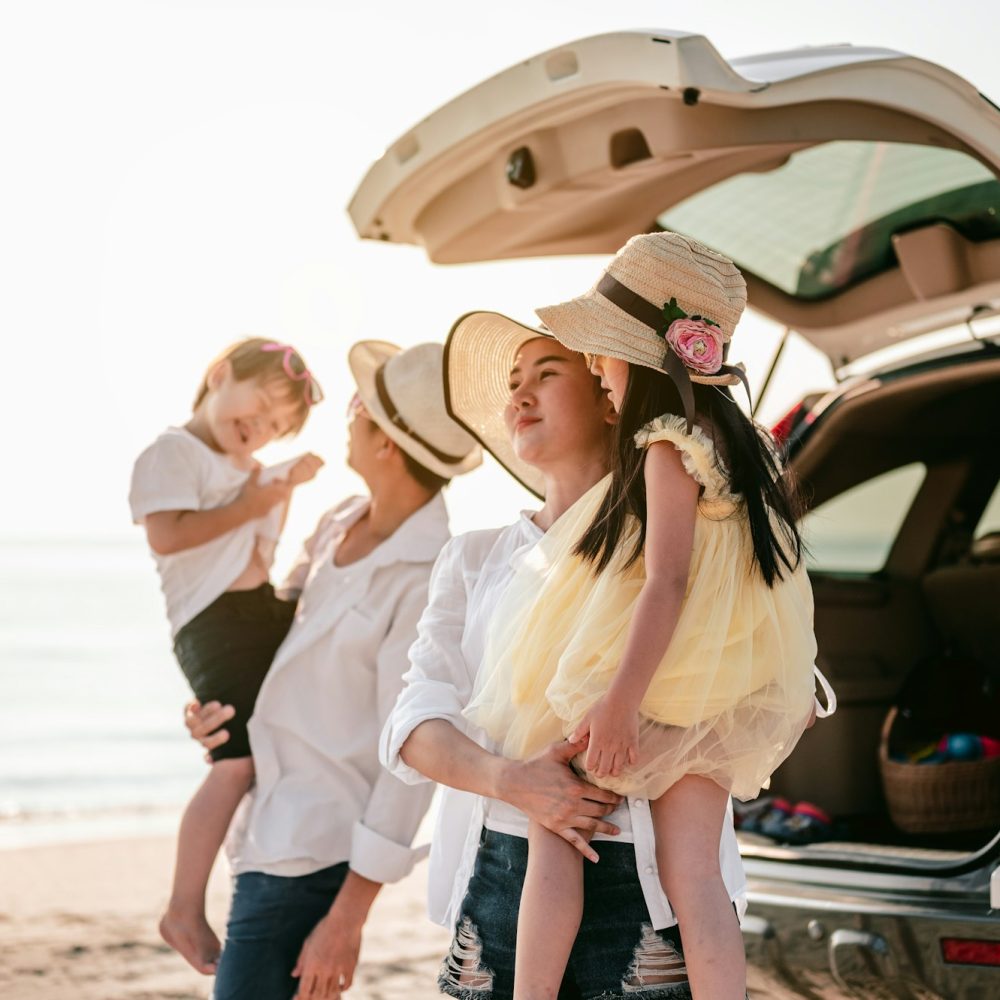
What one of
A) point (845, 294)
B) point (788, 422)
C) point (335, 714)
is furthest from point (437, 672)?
point (845, 294)

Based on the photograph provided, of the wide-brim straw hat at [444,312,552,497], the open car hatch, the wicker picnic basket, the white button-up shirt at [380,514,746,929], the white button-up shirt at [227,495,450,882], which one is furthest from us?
the wicker picnic basket

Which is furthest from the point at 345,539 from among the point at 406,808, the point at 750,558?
the point at 750,558

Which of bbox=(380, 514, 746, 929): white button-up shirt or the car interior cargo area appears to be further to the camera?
the car interior cargo area

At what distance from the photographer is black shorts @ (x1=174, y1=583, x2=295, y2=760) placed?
2.99 m

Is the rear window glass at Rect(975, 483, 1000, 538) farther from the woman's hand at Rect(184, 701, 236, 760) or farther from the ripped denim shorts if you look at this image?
the ripped denim shorts

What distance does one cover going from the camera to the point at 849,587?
4133mm

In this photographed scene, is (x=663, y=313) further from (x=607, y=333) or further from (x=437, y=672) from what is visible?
(x=437, y=672)

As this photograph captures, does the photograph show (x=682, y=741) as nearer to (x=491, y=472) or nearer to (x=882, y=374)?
(x=491, y=472)

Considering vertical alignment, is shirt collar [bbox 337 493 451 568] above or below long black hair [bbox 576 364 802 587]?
below

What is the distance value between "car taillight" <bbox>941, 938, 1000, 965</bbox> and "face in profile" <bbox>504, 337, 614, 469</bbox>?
136cm

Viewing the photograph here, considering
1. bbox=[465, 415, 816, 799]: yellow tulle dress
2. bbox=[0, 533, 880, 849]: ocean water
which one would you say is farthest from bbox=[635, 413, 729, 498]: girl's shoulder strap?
bbox=[0, 533, 880, 849]: ocean water

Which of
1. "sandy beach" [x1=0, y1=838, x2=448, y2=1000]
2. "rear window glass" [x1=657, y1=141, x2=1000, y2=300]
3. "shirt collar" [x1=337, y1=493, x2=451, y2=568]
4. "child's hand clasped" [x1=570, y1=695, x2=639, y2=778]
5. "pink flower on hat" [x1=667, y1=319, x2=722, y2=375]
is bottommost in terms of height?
"sandy beach" [x1=0, y1=838, x2=448, y2=1000]

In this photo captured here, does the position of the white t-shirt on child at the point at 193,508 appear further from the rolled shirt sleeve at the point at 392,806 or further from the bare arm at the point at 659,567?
the bare arm at the point at 659,567

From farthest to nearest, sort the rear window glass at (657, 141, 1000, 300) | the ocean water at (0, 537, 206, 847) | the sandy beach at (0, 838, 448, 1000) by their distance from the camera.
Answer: the ocean water at (0, 537, 206, 847) < the sandy beach at (0, 838, 448, 1000) < the rear window glass at (657, 141, 1000, 300)
